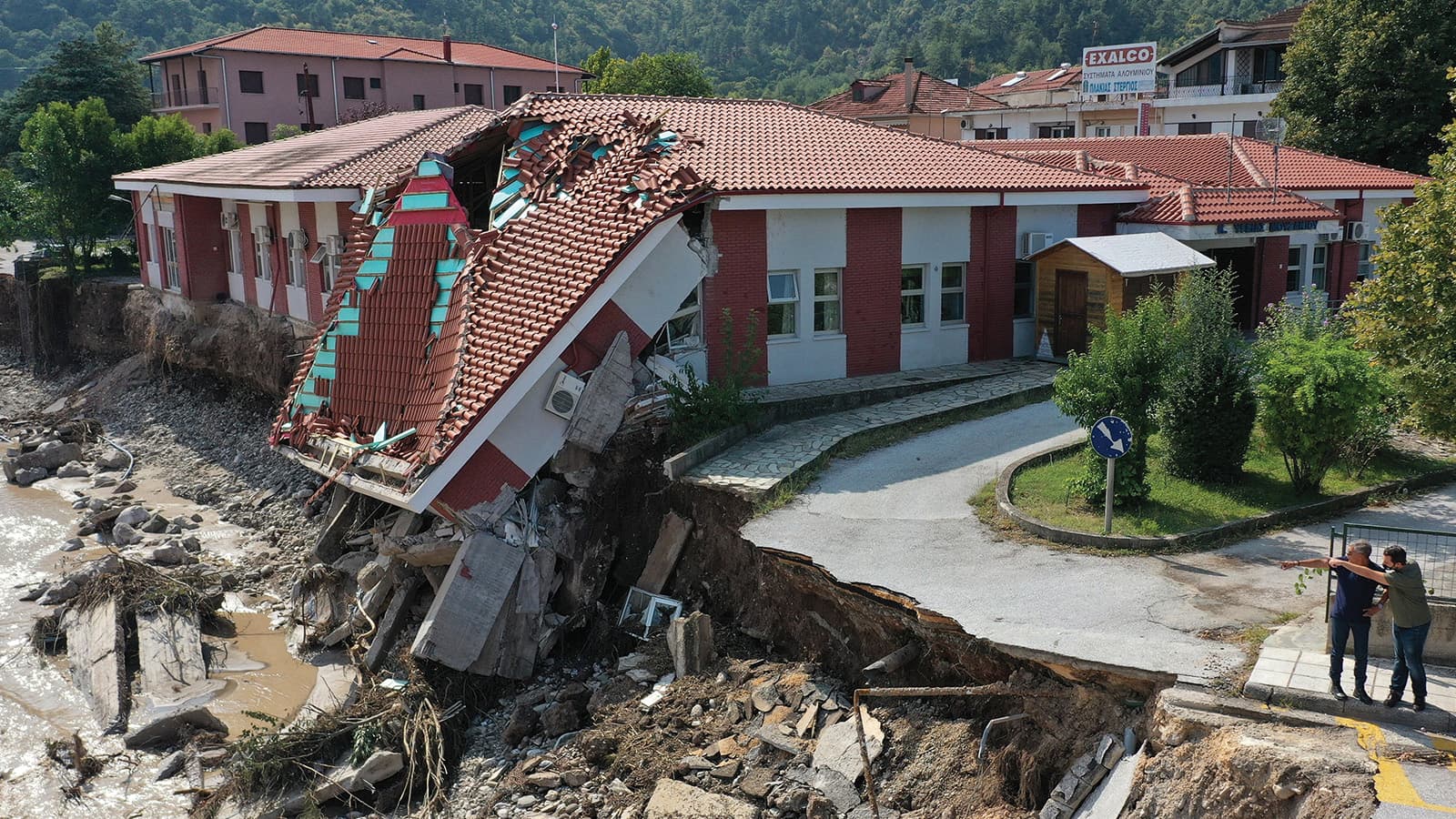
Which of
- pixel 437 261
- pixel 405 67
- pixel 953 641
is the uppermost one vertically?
pixel 405 67

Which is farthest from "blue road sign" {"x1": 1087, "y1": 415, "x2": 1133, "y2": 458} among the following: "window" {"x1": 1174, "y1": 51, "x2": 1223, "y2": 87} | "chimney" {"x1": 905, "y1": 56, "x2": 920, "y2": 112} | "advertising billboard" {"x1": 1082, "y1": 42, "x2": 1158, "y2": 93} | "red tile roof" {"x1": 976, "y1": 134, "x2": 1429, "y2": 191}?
"window" {"x1": 1174, "y1": 51, "x2": 1223, "y2": 87}

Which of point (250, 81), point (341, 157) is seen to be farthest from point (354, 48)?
point (341, 157)

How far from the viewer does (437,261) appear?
1812 cm

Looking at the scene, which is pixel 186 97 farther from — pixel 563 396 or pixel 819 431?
pixel 819 431

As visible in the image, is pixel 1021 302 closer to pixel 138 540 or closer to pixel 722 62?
pixel 138 540

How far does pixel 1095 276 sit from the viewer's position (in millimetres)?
20875

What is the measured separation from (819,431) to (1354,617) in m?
9.38

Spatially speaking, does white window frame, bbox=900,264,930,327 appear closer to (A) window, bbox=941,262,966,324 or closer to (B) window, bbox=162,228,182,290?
(A) window, bbox=941,262,966,324

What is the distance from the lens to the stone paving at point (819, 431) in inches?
604

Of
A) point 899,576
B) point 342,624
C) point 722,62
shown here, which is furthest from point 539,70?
point 899,576

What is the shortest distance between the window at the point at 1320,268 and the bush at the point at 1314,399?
1241 cm

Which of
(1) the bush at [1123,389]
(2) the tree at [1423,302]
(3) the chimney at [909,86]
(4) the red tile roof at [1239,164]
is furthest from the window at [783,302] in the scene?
(3) the chimney at [909,86]

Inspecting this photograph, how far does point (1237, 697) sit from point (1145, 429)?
5.49 meters

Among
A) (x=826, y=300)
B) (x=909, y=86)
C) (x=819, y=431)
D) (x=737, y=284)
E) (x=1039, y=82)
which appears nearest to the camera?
(x=819, y=431)
